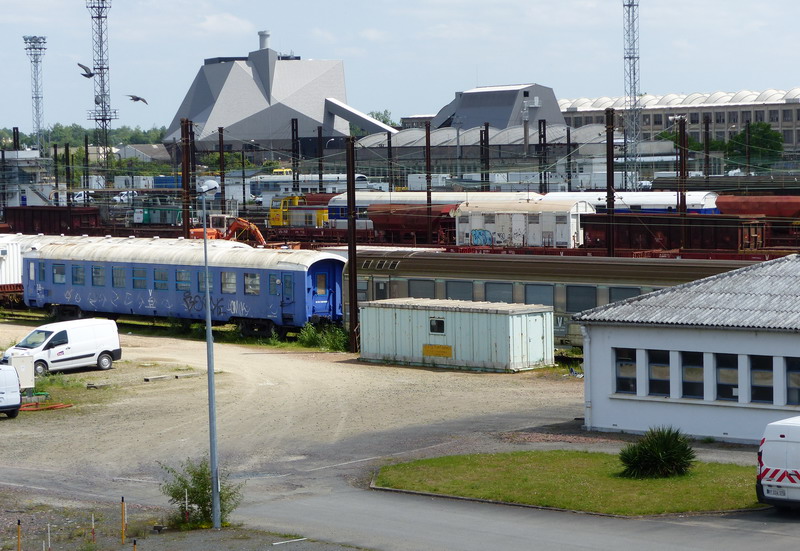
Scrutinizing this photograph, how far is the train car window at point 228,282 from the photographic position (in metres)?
45.6

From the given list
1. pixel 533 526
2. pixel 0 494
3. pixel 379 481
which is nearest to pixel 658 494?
pixel 533 526

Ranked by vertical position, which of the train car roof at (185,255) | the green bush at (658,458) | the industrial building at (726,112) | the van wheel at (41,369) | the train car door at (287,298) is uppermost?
the industrial building at (726,112)

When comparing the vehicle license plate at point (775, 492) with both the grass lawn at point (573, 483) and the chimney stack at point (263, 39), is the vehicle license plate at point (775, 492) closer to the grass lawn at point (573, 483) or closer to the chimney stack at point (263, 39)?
the grass lawn at point (573, 483)

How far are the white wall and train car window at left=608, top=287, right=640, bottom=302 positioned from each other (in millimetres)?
10382

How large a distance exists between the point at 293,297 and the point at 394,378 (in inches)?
368

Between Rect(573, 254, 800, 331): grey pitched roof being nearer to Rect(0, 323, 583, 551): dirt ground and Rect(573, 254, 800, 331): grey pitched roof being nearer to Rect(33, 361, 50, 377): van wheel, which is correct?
Rect(0, 323, 583, 551): dirt ground

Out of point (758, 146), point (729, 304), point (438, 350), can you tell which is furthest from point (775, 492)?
point (758, 146)

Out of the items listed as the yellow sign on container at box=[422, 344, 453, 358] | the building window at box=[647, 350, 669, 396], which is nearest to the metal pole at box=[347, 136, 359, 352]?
the yellow sign on container at box=[422, 344, 453, 358]

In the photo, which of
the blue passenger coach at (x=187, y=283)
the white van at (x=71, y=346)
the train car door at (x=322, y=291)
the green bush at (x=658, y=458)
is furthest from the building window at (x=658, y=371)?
the train car door at (x=322, y=291)

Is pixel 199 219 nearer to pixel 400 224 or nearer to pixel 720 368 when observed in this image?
pixel 400 224

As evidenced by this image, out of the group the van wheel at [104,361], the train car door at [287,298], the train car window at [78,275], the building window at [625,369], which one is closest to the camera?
the building window at [625,369]

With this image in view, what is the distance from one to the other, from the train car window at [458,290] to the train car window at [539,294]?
7.39ft

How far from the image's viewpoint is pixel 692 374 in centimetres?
2478

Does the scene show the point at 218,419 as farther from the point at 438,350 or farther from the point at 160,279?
the point at 160,279
